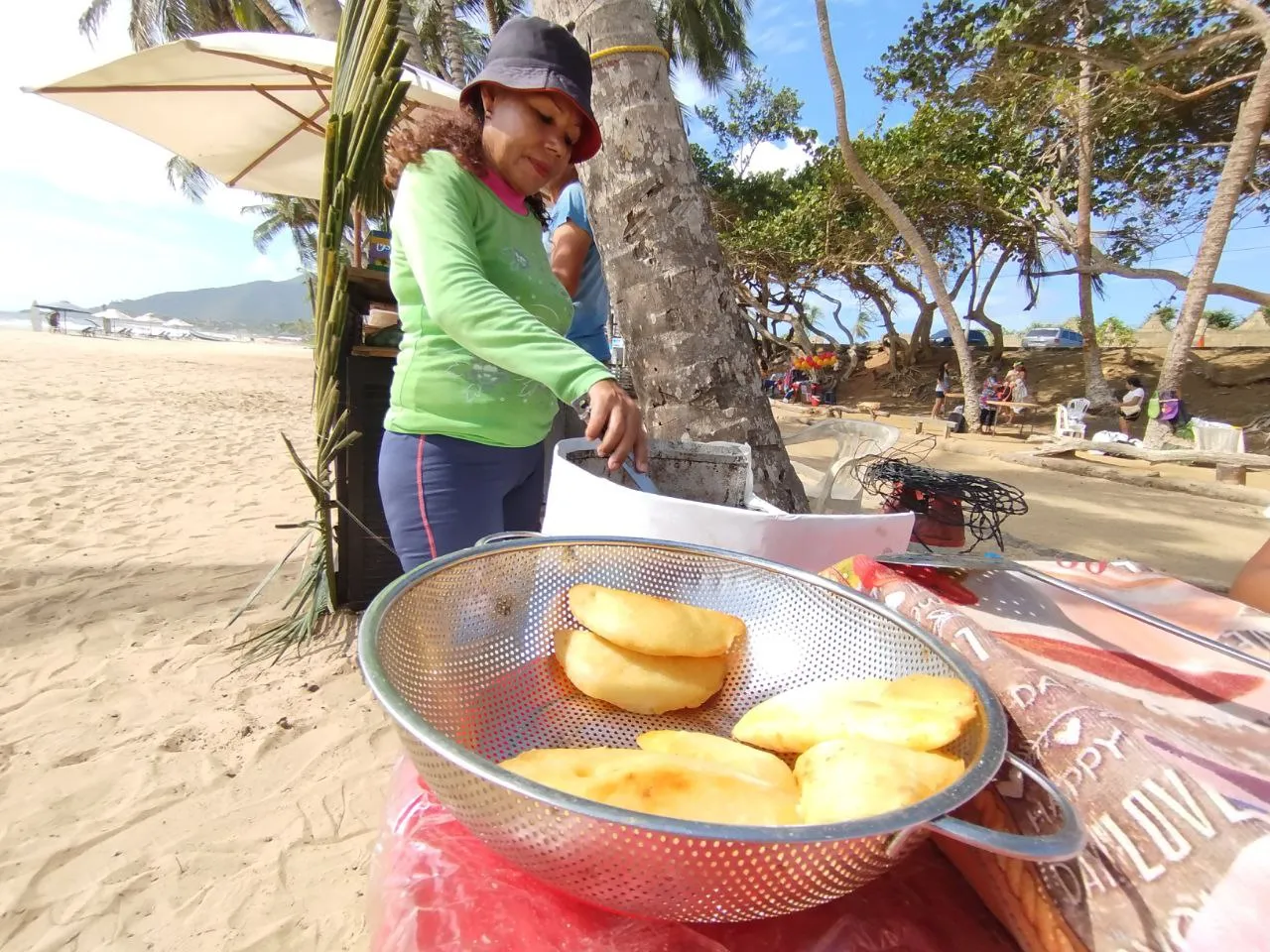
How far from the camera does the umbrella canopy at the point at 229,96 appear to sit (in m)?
4.10

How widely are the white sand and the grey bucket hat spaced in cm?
189

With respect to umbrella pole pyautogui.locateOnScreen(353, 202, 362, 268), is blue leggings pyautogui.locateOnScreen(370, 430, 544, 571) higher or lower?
lower

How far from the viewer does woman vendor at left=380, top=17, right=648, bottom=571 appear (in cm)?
130

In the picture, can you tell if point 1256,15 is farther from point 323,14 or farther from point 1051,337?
point 1051,337

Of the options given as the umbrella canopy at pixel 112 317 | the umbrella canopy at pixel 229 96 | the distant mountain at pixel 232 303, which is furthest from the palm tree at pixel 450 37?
the distant mountain at pixel 232 303

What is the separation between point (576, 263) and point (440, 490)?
1.08m

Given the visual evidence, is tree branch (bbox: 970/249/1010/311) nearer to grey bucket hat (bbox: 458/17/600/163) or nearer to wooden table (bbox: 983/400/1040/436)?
wooden table (bbox: 983/400/1040/436)

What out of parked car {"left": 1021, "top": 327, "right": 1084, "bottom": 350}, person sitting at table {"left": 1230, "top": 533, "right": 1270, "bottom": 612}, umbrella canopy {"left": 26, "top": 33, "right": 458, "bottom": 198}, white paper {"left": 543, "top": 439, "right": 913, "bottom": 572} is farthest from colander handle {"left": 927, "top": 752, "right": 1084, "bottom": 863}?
parked car {"left": 1021, "top": 327, "right": 1084, "bottom": 350}

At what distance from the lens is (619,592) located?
83 centimetres

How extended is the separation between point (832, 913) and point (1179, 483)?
9.32 metres

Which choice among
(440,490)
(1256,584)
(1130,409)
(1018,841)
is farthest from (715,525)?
(1130,409)

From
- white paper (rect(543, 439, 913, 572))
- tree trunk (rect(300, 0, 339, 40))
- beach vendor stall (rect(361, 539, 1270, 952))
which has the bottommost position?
beach vendor stall (rect(361, 539, 1270, 952))

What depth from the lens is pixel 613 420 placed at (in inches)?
39.0

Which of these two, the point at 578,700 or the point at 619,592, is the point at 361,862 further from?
the point at 619,592
